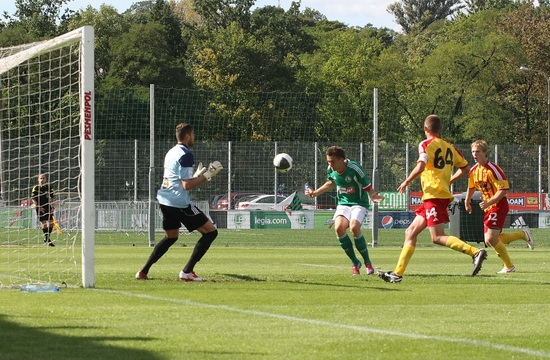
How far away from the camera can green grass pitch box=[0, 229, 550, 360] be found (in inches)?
325

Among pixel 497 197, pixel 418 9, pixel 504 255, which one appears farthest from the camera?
pixel 418 9

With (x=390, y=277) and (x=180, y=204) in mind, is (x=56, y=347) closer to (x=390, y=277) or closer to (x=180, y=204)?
(x=180, y=204)

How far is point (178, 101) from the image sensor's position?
113 ft

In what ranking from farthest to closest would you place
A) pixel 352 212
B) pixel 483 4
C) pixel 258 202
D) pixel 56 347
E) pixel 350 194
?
pixel 483 4 → pixel 258 202 → pixel 350 194 → pixel 352 212 → pixel 56 347

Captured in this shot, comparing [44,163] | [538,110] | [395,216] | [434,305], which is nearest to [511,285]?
[434,305]

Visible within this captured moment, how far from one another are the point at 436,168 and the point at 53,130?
20.6 feet

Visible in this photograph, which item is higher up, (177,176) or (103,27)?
(103,27)

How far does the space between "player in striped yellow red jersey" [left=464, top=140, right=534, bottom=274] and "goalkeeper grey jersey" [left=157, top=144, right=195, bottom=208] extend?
4900 millimetres

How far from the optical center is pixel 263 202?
42375 mm

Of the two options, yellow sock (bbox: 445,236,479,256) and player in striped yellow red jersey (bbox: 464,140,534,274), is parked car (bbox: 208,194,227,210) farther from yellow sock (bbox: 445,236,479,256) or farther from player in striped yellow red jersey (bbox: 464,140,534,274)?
yellow sock (bbox: 445,236,479,256)

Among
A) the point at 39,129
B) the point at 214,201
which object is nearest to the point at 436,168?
the point at 39,129

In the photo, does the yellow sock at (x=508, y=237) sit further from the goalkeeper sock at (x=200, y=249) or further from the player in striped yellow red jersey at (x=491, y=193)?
→ the goalkeeper sock at (x=200, y=249)

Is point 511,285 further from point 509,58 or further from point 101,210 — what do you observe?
point 509,58

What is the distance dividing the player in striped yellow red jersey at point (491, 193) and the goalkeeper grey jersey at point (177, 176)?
4900mm
